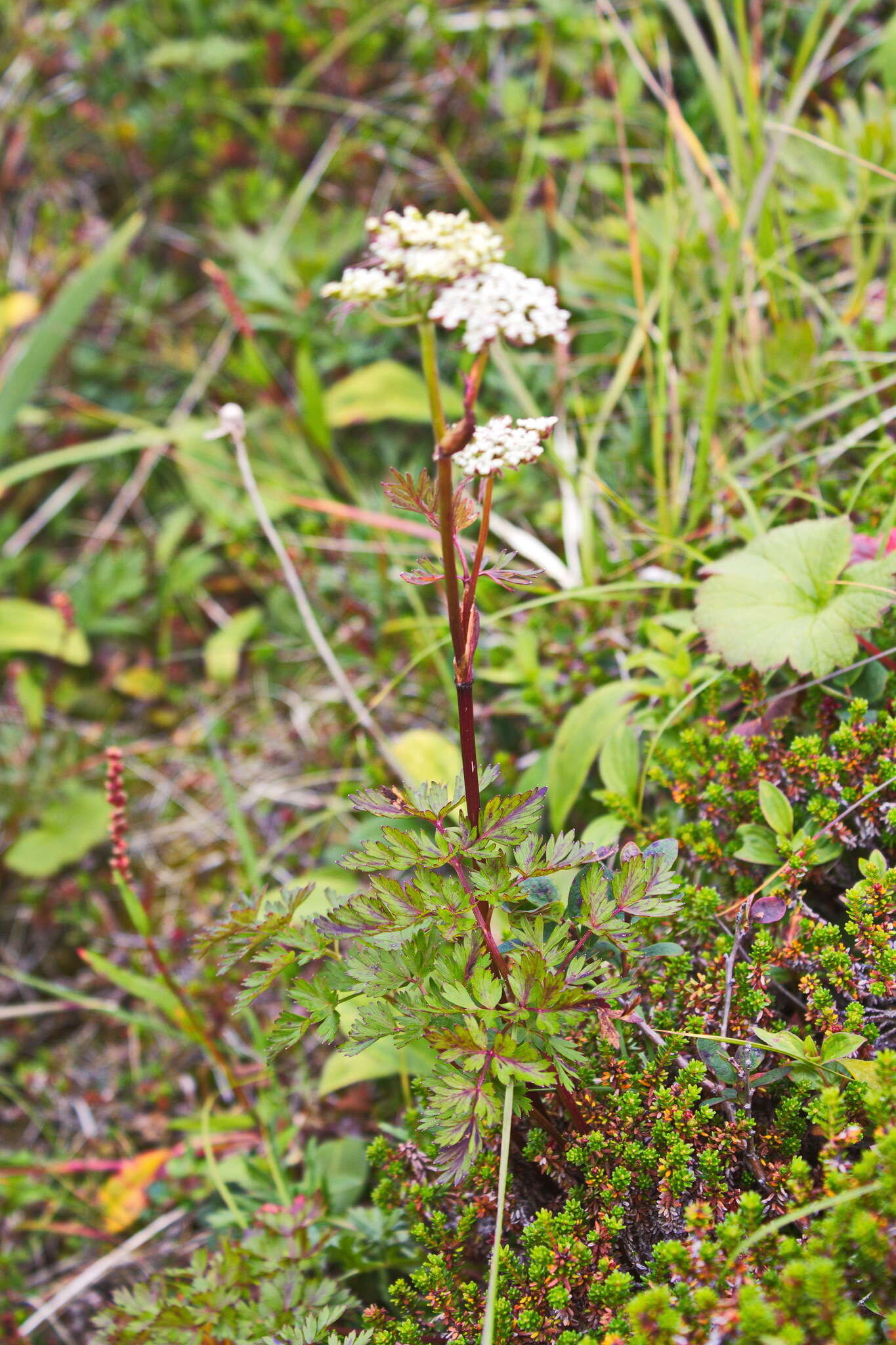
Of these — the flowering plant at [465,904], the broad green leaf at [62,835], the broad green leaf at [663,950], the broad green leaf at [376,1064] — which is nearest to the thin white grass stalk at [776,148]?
the flowering plant at [465,904]

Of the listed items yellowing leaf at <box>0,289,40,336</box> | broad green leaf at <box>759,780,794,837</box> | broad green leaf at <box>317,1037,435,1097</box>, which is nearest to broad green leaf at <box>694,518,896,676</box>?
broad green leaf at <box>759,780,794,837</box>

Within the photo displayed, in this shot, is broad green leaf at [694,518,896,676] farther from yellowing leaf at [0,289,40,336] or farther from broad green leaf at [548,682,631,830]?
yellowing leaf at [0,289,40,336]

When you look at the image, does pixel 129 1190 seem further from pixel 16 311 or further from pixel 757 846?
pixel 16 311

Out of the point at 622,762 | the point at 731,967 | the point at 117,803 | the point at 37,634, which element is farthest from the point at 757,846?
the point at 37,634

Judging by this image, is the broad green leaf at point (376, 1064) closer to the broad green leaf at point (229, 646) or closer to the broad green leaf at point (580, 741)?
the broad green leaf at point (580, 741)

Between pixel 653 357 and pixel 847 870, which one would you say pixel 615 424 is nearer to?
pixel 653 357

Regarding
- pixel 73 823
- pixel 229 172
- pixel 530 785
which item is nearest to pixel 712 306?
pixel 530 785
